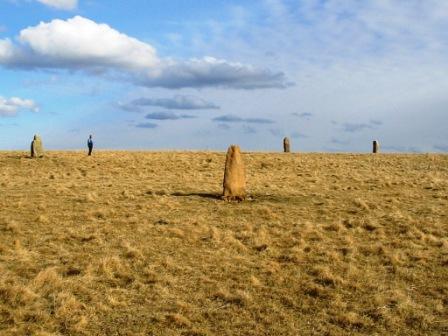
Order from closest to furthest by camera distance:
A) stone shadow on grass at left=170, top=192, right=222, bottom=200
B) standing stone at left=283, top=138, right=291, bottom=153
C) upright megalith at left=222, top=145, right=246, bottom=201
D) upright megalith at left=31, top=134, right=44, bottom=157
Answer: upright megalith at left=222, top=145, right=246, bottom=201, stone shadow on grass at left=170, top=192, right=222, bottom=200, upright megalith at left=31, top=134, right=44, bottom=157, standing stone at left=283, top=138, right=291, bottom=153

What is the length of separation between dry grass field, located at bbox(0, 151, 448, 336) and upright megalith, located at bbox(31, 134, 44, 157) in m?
14.5

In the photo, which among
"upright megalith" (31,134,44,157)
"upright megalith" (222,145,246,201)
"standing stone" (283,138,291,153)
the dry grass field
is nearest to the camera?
the dry grass field

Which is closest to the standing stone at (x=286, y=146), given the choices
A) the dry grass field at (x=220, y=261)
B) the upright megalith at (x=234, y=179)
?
the dry grass field at (x=220, y=261)

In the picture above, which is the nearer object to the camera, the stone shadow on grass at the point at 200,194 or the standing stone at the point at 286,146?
the stone shadow on grass at the point at 200,194

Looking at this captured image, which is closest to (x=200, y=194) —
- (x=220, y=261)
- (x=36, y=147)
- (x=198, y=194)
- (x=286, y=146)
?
(x=198, y=194)

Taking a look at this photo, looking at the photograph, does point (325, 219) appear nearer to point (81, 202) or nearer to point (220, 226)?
point (220, 226)

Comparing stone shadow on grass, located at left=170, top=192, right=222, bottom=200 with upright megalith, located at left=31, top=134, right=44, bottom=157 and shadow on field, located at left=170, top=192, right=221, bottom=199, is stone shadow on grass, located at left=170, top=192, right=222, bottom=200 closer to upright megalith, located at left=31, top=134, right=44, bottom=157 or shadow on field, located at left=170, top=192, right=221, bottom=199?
shadow on field, located at left=170, top=192, right=221, bottom=199

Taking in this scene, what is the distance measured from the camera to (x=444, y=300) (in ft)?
37.3

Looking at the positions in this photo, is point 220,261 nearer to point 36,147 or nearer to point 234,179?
point 234,179

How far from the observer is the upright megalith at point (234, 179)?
23.4m

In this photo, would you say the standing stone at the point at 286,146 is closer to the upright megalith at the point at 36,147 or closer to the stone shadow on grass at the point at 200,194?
the upright megalith at the point at 36,147

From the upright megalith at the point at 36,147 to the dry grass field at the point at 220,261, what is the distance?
14.5 meters

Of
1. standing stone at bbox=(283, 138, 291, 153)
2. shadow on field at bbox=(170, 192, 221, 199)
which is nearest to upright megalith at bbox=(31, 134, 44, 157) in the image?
shadow on field at bbox=(170, 192, 221, 199)

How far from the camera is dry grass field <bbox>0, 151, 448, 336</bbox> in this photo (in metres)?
10.1
